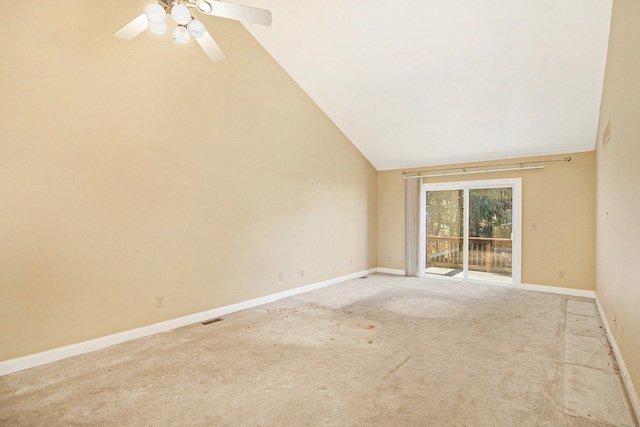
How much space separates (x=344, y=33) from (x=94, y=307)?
13.8ft

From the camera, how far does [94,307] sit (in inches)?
123

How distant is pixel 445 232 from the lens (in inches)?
272

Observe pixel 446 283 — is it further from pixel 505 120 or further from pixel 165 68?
pixel 165 68

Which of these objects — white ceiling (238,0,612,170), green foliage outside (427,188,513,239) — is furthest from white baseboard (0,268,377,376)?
green foliage outside (427,188,513,239)

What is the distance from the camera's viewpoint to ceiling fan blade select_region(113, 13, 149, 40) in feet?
7.78

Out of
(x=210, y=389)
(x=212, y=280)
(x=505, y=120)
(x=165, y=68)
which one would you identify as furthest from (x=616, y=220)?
(x=165, y=68)

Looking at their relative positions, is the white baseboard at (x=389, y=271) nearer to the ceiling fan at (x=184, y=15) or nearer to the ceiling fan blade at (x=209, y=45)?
the ceiling fan blade at (x=209, y=45)

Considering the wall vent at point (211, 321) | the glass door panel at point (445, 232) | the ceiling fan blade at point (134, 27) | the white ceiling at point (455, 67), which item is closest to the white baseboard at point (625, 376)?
the white ceiling at point (455, 67)

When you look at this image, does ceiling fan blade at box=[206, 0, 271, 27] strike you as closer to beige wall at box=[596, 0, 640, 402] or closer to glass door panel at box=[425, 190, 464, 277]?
beige wall at box=[596, 0, 640, 402]

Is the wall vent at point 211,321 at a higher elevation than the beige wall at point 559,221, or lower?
lower

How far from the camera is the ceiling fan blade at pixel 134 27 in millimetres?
2371

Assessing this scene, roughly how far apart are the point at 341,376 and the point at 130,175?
2.84 metres

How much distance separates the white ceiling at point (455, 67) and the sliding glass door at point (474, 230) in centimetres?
74

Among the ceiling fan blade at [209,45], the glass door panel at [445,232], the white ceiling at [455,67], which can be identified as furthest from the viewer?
the glass door panel at [445,232]
